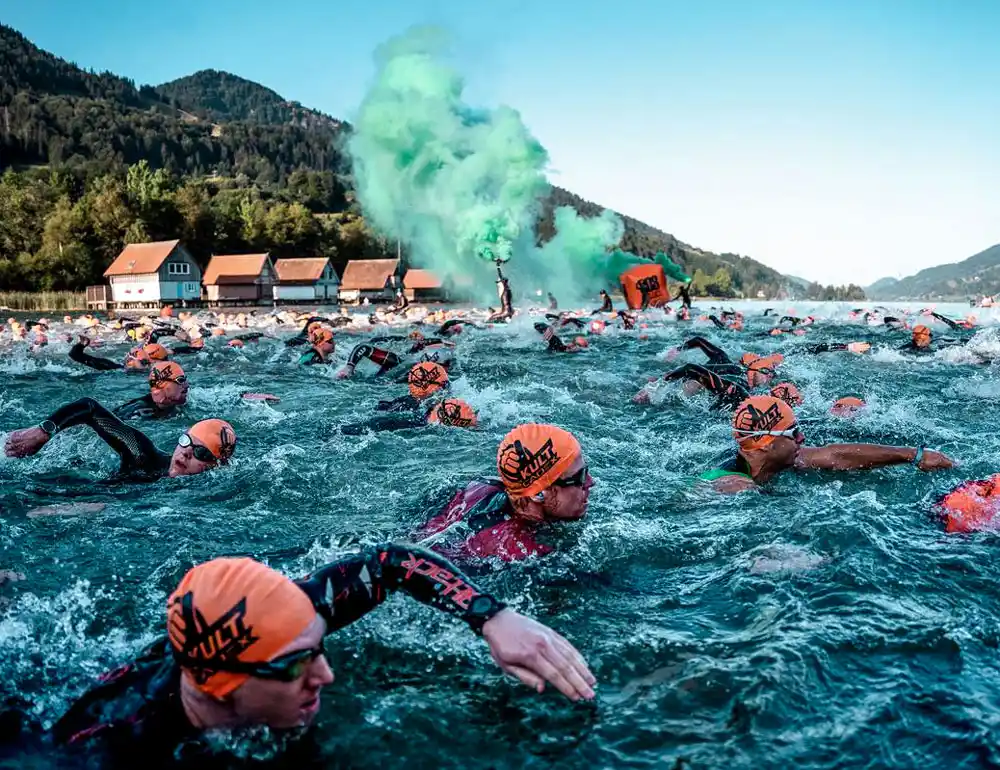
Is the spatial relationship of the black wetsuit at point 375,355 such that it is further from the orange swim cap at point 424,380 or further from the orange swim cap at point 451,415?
the orange swim cap at point 451,415

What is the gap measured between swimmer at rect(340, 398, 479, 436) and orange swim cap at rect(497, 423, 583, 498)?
Result: 505 centimetres

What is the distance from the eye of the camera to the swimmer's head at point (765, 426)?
229 inches

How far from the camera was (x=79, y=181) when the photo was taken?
88938 millimetres

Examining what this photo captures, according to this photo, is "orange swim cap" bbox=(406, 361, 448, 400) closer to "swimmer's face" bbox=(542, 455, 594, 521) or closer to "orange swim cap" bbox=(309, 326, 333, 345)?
"swimmer's face" bbox=(542, 455, 594, 521)

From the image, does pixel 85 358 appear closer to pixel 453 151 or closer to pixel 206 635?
pixel 206 635

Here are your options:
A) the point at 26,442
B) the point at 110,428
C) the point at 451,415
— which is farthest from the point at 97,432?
the point at 451,415

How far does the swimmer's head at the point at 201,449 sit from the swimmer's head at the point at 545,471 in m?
3.65

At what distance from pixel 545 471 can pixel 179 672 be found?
2259 mm

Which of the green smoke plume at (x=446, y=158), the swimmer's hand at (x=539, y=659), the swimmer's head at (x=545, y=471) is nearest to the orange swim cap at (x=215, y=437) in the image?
the swimmer's head at (x=545, y=471)

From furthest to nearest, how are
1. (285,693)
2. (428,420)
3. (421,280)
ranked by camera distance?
(421,280), (428,420), (285,693)

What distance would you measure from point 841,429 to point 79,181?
10111 centimetres

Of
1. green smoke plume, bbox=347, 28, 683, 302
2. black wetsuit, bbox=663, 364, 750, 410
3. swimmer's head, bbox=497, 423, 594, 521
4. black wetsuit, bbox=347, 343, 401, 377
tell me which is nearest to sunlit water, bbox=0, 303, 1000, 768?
swimmer's head, bbox=497, 423, 594, 521

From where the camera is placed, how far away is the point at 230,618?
6.85 ft

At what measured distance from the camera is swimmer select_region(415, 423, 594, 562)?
4.25 metres
